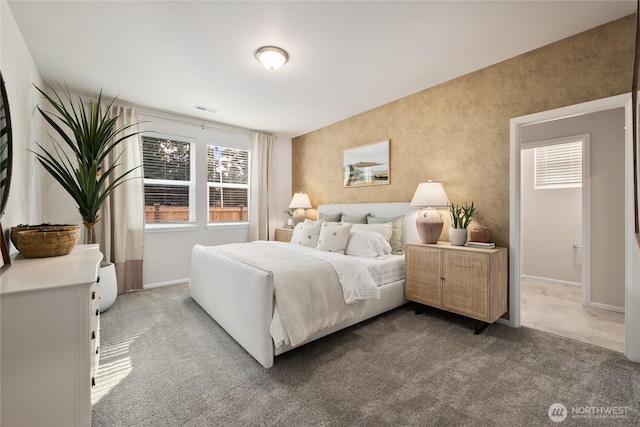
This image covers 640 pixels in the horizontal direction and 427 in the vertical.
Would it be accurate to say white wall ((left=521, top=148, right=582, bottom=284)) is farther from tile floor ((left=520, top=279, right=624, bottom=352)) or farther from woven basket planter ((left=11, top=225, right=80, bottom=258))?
woven basket planter ((left=11, top=225, right=80, bottom=258))

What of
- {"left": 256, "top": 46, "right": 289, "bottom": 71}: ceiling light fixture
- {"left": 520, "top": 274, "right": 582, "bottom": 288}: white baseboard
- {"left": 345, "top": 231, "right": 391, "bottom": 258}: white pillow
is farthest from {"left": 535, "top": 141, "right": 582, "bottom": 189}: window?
{"left": 256, "top": 46, "right": 289, "bottom": 71}: ceiling light fixture

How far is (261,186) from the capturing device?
4.95m

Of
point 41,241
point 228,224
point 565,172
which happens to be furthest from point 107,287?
point 565,172

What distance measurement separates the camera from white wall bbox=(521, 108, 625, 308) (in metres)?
2.99

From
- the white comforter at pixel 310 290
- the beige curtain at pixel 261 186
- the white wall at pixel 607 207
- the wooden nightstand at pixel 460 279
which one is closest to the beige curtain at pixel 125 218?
the beige curtain at pixel 261 186

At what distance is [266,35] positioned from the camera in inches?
87.5

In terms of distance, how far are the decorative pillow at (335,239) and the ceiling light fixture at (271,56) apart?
179 cm

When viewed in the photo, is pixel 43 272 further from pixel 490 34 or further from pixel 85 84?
pixel 490 34

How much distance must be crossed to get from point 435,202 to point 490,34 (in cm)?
151

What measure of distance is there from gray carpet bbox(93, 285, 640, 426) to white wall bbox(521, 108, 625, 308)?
139 cm

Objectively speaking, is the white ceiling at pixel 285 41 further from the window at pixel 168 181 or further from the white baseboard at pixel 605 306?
the white baseboard at pixel 605 306

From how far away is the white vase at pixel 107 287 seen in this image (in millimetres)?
2865

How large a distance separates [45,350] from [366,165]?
371cm

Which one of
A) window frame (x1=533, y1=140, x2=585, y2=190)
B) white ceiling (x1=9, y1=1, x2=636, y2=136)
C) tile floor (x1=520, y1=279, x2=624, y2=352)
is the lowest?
tile floor (x1=520, y1=279, x2=624, y2=352)
